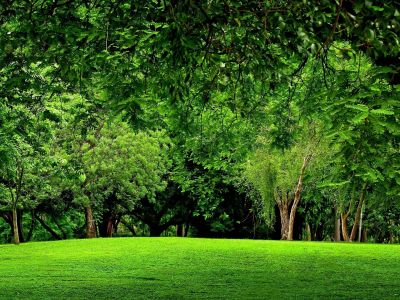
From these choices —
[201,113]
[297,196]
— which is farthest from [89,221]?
[201,113]

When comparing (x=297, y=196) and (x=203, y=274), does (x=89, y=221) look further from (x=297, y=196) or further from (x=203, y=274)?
(x=203, y=274)

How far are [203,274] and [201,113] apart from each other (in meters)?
5.93

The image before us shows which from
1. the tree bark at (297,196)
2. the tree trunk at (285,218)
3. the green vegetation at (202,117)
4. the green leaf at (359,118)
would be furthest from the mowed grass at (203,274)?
the tree trunk at (285,218)

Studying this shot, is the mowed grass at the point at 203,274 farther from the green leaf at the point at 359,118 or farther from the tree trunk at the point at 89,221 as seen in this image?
the tree trunk at the point at 89,221

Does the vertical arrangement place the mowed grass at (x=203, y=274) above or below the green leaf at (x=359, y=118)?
below

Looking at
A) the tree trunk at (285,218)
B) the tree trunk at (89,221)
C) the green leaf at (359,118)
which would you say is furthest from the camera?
the tree trunk at (285,218)

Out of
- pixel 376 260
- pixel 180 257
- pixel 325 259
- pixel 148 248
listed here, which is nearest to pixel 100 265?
pixel 180 257

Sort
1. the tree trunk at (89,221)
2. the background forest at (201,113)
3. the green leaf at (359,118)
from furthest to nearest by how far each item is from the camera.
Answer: the tree trunk at (89,221)
the background forest at (201,113)
the green leaf at (359,118)

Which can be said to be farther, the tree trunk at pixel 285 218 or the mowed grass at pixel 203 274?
the tree trunk at pixel 285 218

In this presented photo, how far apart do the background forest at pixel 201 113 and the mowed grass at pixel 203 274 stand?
2.11 meters

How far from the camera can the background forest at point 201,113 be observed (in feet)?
16.6

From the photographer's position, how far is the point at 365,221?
1524 inches

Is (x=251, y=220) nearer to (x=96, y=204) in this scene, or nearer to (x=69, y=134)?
(x=96, y=204)

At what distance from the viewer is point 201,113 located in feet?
26.1
